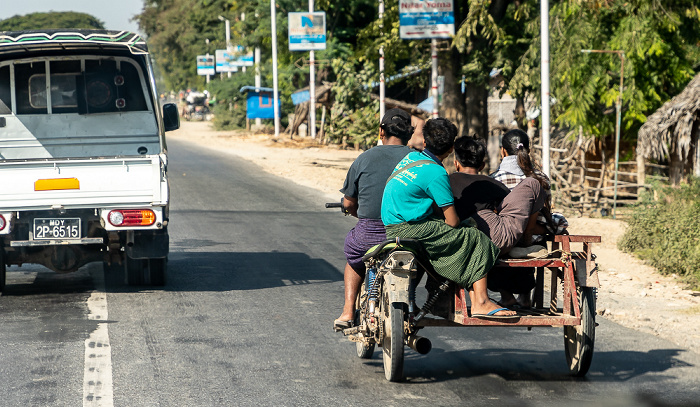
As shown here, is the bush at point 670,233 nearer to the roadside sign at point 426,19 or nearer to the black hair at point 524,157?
the black hair at point 524,157

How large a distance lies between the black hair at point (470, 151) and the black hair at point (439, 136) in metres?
0.14

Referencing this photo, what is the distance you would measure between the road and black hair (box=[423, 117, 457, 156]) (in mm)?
1453

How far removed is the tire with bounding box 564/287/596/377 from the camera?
571 centimetres

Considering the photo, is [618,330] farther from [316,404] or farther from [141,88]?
[141,88]

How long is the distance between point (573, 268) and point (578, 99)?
1201 centimetres

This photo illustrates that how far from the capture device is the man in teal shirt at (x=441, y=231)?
5512 mm

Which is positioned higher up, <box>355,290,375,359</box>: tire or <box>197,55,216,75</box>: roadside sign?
<box>197,55,216,75</box>: roadside sign

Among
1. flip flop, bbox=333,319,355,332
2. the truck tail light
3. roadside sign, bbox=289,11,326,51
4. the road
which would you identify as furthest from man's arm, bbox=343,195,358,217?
roadside sign, bbox=289,11,326,51

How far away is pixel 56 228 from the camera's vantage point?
848 cm

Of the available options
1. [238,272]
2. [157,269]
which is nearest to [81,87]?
[157,269]

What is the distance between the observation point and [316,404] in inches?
208

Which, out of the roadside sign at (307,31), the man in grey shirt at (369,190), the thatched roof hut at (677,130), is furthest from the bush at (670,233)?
the roadside sign at (307,31)

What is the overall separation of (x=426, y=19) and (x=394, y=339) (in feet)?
41.5

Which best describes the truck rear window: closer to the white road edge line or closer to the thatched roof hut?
the white road edge line
